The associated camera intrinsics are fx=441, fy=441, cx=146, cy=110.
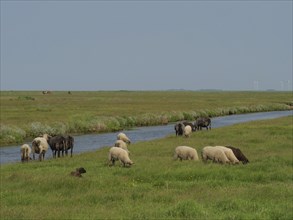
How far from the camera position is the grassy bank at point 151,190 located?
40.8ft

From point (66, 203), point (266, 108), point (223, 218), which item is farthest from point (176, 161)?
point (266, 108)

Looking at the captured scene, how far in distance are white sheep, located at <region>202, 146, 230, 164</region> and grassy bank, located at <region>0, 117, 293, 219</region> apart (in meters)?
0.87

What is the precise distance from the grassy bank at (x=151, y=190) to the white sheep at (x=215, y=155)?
0.87 m

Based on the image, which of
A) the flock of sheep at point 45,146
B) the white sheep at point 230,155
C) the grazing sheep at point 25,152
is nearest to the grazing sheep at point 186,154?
the white sheep at point 230,155

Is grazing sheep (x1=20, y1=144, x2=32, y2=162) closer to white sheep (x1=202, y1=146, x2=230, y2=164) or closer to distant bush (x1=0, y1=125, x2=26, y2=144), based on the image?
white sheep (x1=202, y1=146, x2=230, y2=164)

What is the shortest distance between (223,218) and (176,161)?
35.3 ft

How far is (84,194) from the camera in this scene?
15531mm

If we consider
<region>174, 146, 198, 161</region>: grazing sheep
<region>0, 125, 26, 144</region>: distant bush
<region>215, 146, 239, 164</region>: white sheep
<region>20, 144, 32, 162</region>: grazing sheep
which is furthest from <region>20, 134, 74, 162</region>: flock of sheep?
<region>0, 125, 26, 144</region>: distant bush

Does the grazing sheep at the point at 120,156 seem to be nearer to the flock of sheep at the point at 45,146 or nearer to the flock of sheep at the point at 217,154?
the flock of sheep at the point at 217,154

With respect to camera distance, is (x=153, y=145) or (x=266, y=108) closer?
(x=153, y=145)

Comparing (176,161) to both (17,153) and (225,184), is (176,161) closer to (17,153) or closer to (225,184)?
(225,184)

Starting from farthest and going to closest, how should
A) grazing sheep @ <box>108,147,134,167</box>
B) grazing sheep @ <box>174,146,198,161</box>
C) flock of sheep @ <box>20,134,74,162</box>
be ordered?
flock of sheep @ <box>20,134,74,162</box> → grazing sheep @ <box>174,146,198,161</box> → grazing sheep @ <box>108,147,134,167</box>

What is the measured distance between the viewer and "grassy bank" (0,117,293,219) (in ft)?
40.8

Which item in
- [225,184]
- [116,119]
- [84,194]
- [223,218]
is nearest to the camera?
[223,218]
